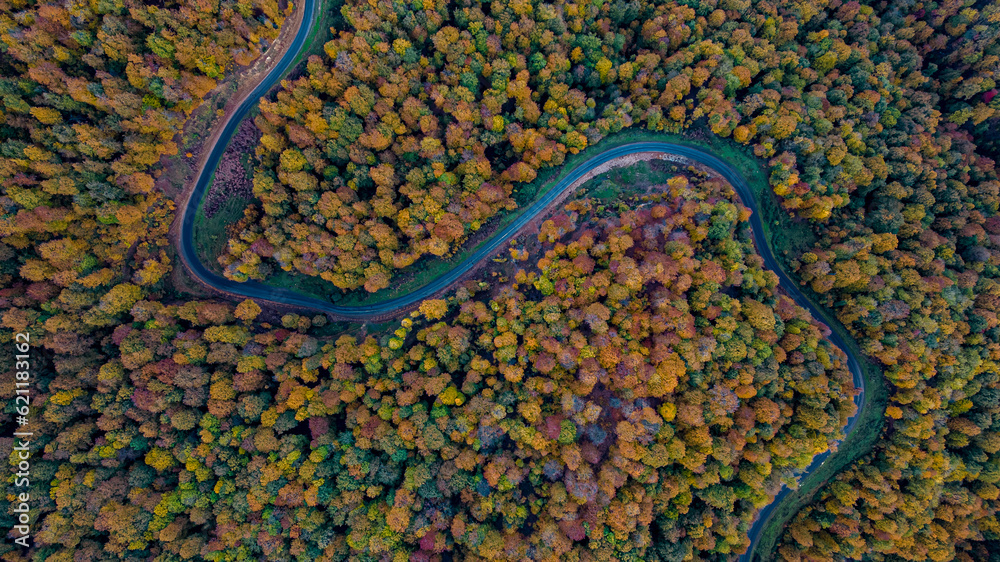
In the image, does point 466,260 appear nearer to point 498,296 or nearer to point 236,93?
point 498,296

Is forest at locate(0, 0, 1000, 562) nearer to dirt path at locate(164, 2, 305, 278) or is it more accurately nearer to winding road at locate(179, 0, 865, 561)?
dirt path at locate(164, 2, 305, 278)

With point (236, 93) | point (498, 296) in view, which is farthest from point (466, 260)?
point (236, 93)

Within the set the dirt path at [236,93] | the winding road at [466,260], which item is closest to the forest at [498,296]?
the dirt path at [236,93]

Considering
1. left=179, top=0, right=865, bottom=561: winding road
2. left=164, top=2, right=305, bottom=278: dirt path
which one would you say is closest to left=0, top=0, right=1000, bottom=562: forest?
left=164, top=2, right=305, bottom=278: dirt path

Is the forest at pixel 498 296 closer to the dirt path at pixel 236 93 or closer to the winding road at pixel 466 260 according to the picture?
the dirt path at pixel 236 93

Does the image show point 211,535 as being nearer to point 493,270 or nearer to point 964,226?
point 493,270

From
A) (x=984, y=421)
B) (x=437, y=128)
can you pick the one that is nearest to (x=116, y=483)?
(x=437, y=128)
